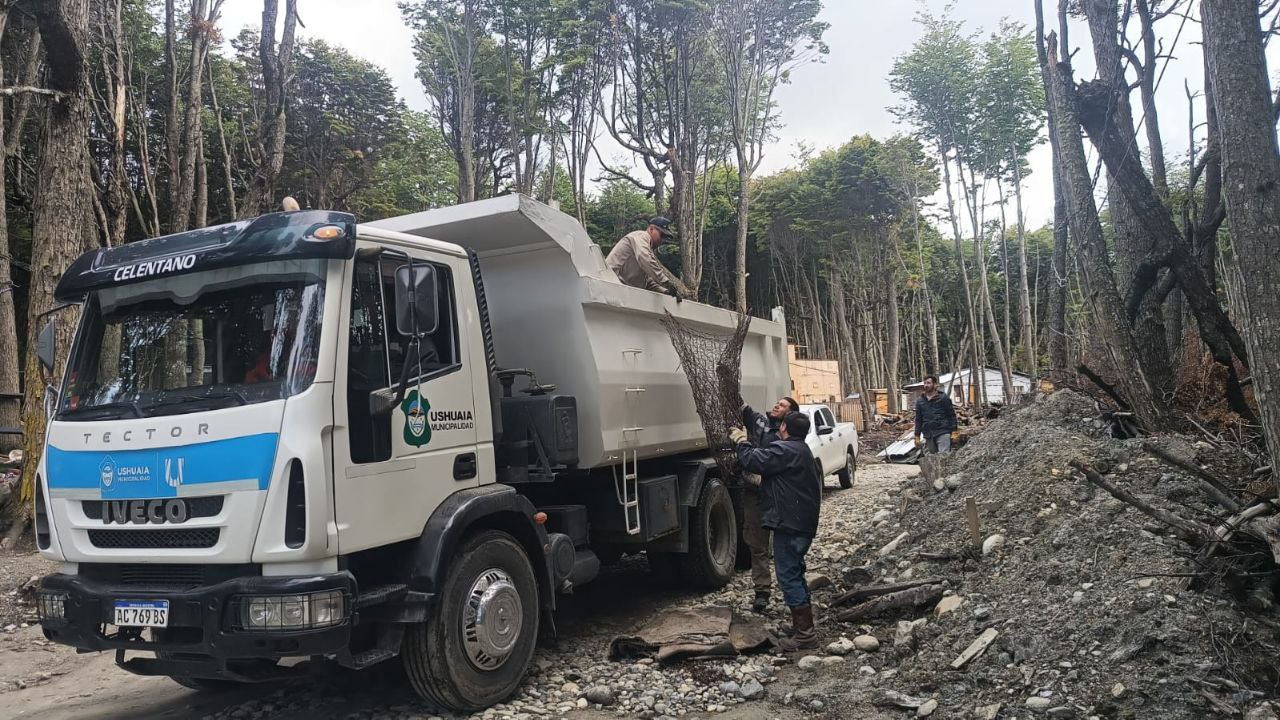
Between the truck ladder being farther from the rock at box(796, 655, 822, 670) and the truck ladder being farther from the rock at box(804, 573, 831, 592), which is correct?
the rock at box(804, 573, 831, 592)

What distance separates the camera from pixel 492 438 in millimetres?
4719

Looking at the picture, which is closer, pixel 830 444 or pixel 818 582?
pixel 818 582

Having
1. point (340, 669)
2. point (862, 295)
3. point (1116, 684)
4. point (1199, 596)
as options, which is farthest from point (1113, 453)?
point (862, 295)

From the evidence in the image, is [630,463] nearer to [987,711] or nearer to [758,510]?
→ [758,510]

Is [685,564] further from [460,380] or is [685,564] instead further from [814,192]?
[814,192]

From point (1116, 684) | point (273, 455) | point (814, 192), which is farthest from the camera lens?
point (814, 192)

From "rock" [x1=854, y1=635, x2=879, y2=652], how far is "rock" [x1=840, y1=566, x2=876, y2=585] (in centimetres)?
132

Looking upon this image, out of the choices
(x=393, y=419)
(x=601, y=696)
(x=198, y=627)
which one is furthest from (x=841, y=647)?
(x=198, y=627)

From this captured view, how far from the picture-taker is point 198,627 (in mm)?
3471

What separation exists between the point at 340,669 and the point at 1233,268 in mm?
5486

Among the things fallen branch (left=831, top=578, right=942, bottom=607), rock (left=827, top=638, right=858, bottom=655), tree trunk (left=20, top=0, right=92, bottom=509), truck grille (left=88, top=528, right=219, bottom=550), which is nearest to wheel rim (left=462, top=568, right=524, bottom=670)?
truck grille (left=88, top=528, right=219, bottom=550)

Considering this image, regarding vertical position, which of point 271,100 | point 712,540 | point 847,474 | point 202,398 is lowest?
point 847,474

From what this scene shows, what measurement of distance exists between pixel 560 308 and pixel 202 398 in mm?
2426

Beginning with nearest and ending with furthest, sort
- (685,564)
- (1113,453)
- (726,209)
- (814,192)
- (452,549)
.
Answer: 1. (452,549)
2. (1113,453)
3. (685,564)
4. (814,192)
5. (726,209)
